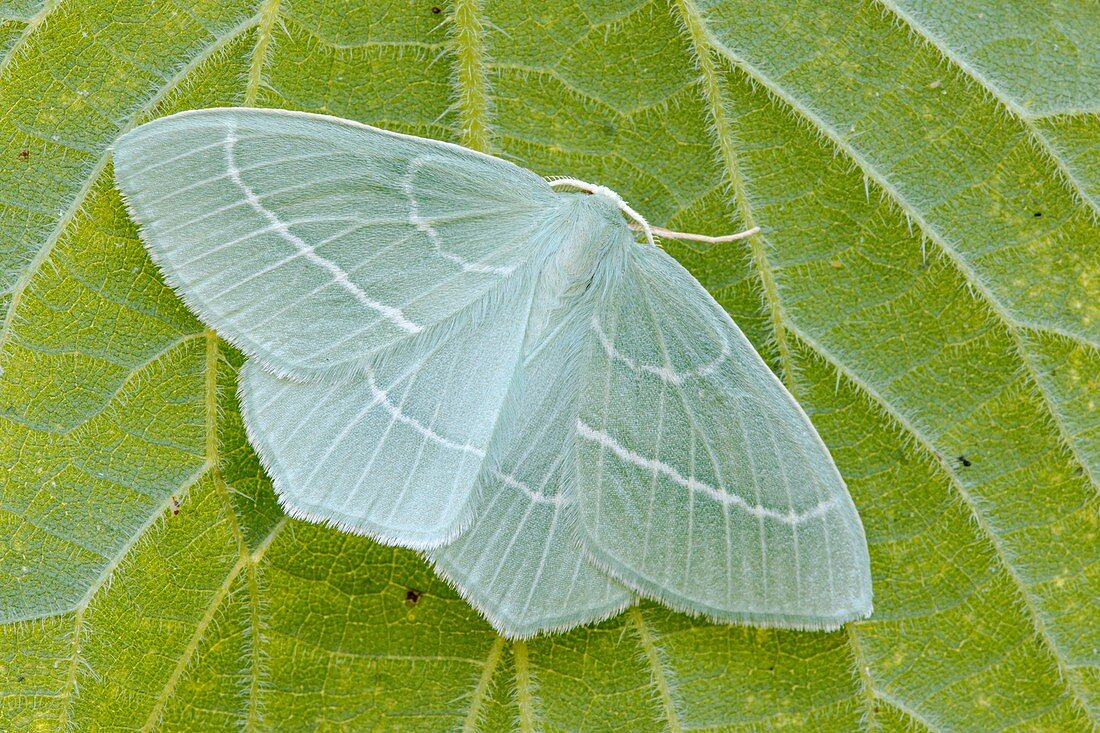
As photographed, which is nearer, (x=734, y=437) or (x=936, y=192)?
(x=734, y=437)

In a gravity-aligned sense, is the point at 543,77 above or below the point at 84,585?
above

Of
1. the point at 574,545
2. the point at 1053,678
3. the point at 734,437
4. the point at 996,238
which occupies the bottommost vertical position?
the point at 1053,678

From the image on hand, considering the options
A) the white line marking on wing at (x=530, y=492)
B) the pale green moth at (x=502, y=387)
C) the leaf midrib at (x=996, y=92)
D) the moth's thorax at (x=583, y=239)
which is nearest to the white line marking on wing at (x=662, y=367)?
the pale green moth at (x=502, y=387)

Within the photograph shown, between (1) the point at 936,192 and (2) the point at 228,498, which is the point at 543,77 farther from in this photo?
(2) the point at 228,498

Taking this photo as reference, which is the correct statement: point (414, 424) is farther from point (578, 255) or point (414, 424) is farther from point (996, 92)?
point (996, 92)

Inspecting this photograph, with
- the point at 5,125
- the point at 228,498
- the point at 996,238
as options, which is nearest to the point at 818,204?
the point at 996,238

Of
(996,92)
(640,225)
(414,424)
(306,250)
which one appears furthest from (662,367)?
(996,92)
